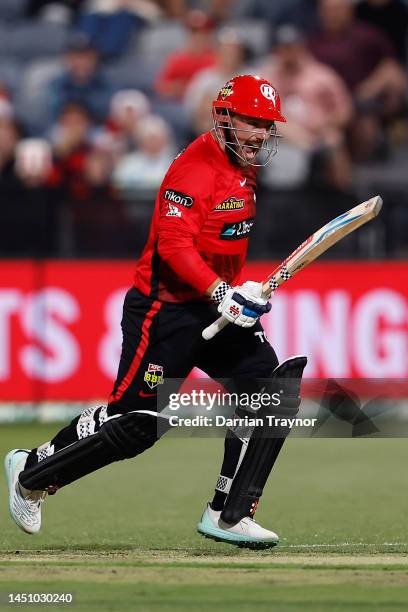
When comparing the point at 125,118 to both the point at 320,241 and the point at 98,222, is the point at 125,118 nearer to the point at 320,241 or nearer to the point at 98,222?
the point at 98,222

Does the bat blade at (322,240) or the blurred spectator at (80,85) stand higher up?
the blurred spectator at (80,85)

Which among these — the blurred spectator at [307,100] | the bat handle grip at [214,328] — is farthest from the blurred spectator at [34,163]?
the bat handle grip at [214,328]

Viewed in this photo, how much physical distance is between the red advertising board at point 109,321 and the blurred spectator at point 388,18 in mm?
3824

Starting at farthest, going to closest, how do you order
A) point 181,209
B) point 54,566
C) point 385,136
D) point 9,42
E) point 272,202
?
point 9,42 → point 385,136 → point 272,202 → point 181,209 → point 54,566

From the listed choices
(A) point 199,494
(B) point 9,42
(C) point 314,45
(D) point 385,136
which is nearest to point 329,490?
(A) point 199,494

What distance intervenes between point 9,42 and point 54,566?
10.2 meters

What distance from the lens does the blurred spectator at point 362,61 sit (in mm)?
13359

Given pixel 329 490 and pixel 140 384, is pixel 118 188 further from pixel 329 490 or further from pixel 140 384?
pixel 140 384

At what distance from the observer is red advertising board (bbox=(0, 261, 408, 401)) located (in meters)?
10.8

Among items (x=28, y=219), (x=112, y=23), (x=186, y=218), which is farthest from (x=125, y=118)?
(x=186, y=218)

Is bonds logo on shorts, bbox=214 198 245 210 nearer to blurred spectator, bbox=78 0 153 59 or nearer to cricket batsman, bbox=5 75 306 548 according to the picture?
cricket batsman, bbox=5 75 306 548

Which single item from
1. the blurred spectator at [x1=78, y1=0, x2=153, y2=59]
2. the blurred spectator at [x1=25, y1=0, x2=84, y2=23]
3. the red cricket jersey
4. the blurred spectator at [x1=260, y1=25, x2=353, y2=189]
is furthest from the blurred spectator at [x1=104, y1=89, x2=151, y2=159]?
the red cricket jersey

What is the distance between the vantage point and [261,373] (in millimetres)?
5773

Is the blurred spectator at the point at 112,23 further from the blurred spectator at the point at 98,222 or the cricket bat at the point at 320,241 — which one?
the cricket bat at the point at 320,241
